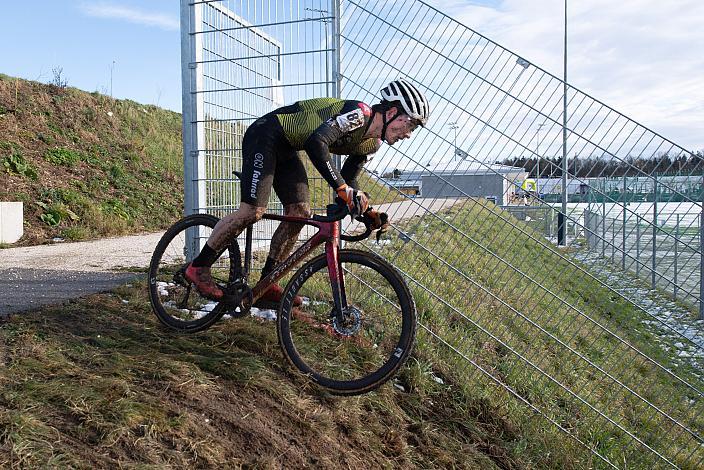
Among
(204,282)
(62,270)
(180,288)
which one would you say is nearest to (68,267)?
(62,270)

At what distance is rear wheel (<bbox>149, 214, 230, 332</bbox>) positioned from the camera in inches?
178

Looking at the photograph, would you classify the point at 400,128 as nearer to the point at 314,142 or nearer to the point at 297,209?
the point at 314,142

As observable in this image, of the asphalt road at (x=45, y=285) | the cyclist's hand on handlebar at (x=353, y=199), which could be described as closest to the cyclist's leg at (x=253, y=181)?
the cyclist's hand on handlebar at (x=353, y=199)

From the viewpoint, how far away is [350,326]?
4.04 metres

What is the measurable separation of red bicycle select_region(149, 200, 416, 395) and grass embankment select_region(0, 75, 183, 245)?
750cm

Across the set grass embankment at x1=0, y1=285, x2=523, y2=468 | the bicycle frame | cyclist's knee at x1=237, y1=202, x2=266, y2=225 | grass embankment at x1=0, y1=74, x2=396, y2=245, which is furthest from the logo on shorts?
grass embankment at x1=0, y1=74, x2=396, y2=245

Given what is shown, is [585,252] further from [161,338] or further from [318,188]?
[161,338]

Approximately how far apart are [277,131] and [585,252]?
9.50 ft

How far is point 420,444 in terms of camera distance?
4289 mm

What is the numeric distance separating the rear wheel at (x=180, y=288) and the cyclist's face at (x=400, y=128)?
1.46 m

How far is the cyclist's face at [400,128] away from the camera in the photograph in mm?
4074

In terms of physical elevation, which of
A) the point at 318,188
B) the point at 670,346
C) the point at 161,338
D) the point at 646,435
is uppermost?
the point at 318,188

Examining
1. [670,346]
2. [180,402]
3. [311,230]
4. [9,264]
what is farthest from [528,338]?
[9,264]

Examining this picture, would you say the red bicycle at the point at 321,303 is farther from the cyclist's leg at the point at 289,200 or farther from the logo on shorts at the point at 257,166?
the logo on shorts at the point at 257,166
